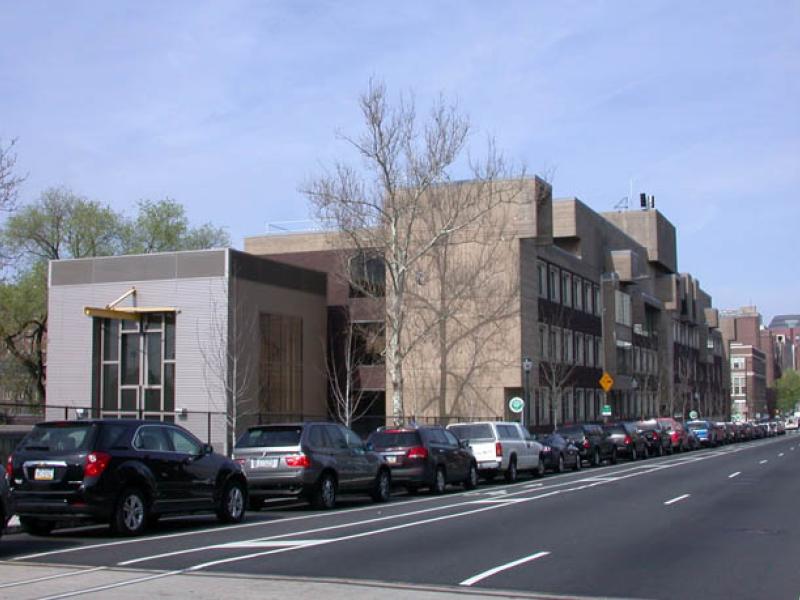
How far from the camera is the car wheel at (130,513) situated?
50.3ft

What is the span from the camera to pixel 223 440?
40.8 m

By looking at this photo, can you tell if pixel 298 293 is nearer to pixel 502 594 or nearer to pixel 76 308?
pixel 76 308

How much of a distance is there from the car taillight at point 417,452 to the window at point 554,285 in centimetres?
3106

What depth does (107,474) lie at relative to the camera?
1505 cm

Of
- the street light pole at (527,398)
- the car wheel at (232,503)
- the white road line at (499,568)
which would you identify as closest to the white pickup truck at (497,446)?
the car wheel at (232,503)

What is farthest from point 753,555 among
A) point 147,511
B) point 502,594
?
point 147,511

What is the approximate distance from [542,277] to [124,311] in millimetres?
21415

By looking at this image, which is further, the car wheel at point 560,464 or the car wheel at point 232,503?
the car wheel at point 560,464

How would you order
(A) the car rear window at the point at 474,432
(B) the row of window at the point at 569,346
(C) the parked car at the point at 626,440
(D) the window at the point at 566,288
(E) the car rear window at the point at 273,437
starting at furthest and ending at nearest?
1. (D) the window at the point at 566,288
2. (B) the row of window at the point at 569,346
3. (C) the parked car at the point at 626,440
4. (A) the car rear window at the point at 474,432
5. (E) the car rear window at the point at 273,437

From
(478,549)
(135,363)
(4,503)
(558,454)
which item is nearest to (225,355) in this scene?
(135,363)

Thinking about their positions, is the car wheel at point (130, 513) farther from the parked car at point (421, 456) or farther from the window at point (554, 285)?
the window at point (554, 285)

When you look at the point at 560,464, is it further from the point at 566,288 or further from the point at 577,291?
the point at 577,291

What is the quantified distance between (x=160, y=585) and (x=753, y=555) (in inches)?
282

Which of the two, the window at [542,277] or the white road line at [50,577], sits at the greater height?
the window at [542,277]
